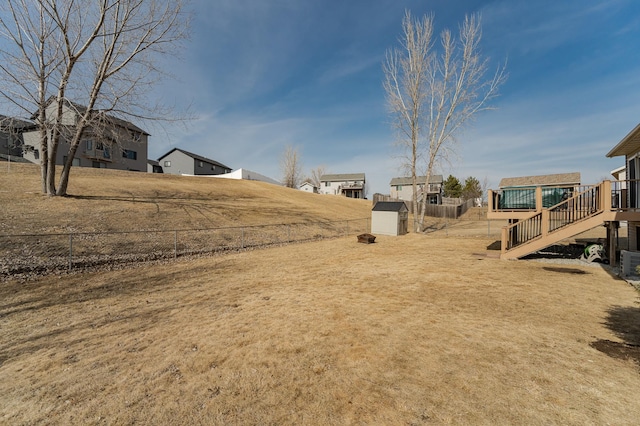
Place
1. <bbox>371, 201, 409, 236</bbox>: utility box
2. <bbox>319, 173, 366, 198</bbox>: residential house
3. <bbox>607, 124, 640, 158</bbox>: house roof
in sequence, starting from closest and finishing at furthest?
<bbox>607, 124, 640, 158</bbox>: house roof, <bbox>371, 201, 409, 236</bbox>: utility box, <bbox>319, 173, 366, 198</bbox>: residential house

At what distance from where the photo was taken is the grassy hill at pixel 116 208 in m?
12.8

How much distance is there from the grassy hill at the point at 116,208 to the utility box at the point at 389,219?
5.22 metres

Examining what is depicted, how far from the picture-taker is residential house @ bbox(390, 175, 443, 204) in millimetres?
59250

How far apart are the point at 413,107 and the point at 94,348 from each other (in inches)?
1015

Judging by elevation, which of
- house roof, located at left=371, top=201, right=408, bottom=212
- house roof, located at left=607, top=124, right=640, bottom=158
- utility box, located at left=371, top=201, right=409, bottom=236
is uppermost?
house roof, located at left=607, top=124, right=640, bottom=158

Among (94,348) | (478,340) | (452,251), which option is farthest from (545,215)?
(94,348)

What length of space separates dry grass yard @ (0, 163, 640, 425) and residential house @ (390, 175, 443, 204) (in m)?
52.9

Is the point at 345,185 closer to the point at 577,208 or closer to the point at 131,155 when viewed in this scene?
the point at 131,155

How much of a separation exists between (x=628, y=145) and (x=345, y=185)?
58678mm

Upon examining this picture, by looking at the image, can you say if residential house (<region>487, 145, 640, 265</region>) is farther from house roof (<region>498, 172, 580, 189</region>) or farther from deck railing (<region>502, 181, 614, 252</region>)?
house roof (<region>498, 172, 580, 189</region>)

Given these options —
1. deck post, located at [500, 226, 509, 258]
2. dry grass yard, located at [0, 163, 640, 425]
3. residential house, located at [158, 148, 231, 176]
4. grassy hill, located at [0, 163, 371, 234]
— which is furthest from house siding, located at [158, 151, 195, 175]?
deck post, located at [500, 226, 509, 258]

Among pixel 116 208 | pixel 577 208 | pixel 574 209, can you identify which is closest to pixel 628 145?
pixel 577 208

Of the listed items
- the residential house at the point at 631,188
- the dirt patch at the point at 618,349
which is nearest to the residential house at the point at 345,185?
the residential house at the point at 631,188

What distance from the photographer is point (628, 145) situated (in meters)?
11.5
